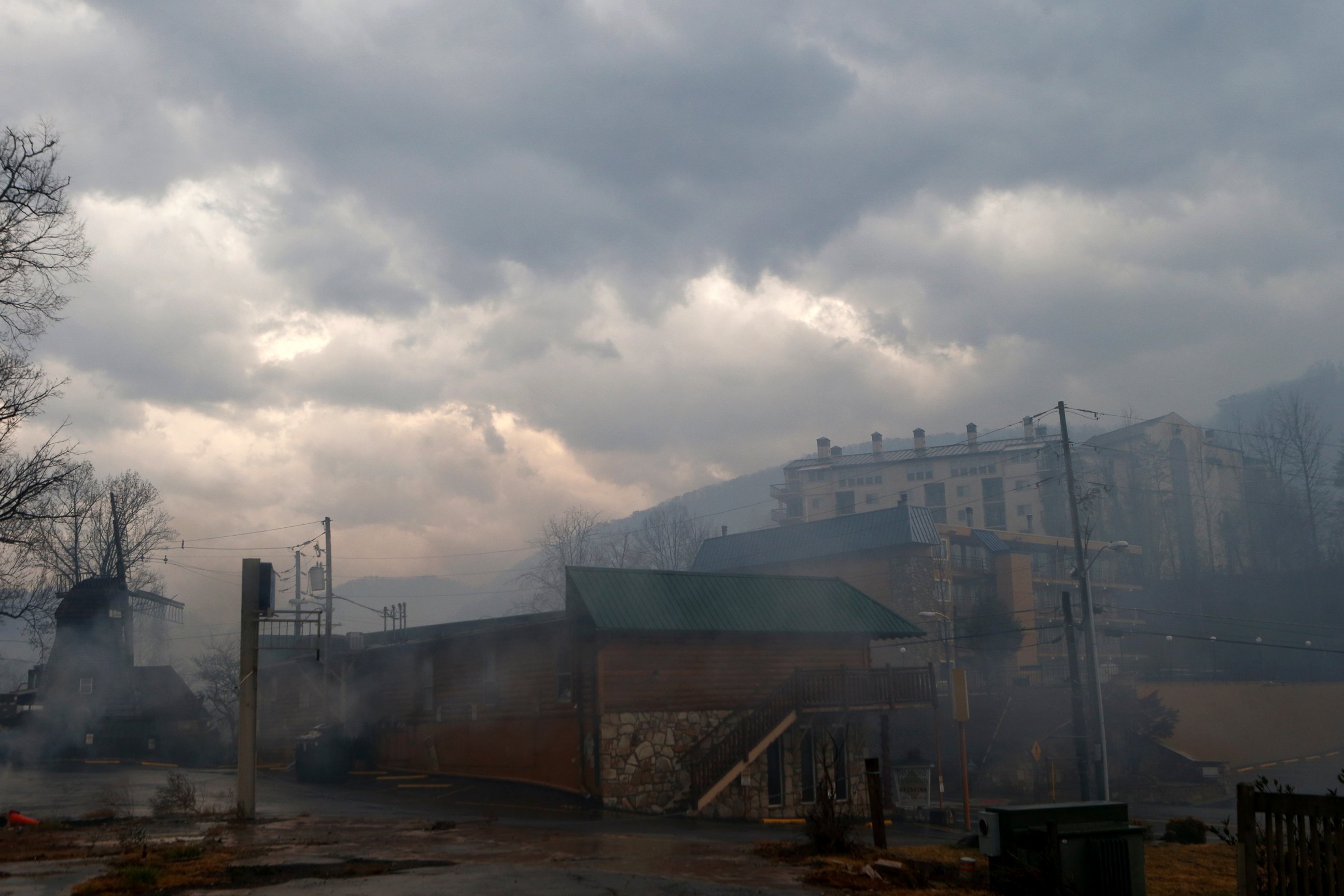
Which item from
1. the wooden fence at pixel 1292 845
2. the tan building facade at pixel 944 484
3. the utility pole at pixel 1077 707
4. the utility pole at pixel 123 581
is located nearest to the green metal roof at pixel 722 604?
the utility pole at pixel 1077 707

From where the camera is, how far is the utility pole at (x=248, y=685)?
1856 centimetres

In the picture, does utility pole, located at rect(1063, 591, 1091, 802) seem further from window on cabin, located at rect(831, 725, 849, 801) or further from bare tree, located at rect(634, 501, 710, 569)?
bare tree, located at rect(634, 501, 710, 569)

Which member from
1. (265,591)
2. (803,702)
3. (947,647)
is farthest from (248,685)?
(947,647)

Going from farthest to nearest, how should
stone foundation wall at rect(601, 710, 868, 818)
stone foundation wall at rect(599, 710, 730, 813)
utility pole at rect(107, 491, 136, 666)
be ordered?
utility pole at rect(107, 491, 136, 666)
stone foundation wall at rect(601, 710, 868, 818)
stone foundation wall at rect(599, 710, 730, 813)

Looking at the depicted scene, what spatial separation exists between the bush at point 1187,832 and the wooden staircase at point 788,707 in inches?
403

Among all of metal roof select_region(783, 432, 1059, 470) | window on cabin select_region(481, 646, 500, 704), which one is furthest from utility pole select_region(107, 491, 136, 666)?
metal roof select_region(783, 432, 1059, 470)

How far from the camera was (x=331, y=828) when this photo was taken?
17422 millimetres

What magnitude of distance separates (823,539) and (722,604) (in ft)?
119

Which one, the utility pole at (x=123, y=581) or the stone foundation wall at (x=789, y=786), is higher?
the utility pole at (x=123, y=581)

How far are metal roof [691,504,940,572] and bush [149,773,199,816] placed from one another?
43.7 metres

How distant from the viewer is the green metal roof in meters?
25.9

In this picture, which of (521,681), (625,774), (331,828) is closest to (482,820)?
(331,828)

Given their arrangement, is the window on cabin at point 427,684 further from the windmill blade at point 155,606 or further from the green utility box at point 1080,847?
the windmill blade at point 155,606

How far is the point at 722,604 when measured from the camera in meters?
28.1
